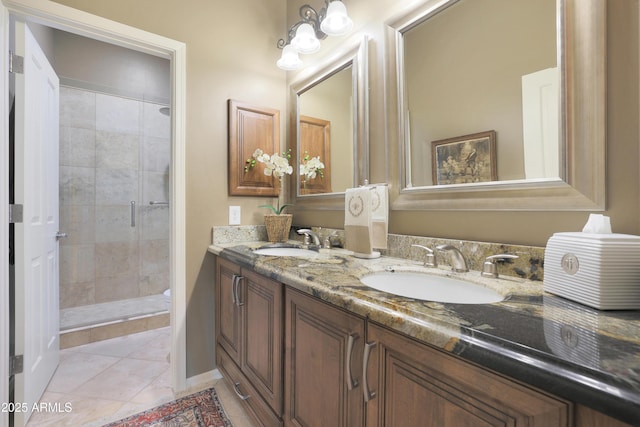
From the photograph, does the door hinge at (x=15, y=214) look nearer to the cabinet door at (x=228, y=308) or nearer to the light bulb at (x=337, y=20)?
the cabinet door at (x=228, y=308)

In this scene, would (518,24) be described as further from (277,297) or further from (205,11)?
(205,11)

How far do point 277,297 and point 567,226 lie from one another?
940mm

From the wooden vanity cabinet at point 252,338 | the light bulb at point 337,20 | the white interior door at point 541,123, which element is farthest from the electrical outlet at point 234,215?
the white interior door at point 541,123

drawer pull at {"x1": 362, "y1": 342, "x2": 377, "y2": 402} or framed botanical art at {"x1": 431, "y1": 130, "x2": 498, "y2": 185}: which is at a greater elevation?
framed botanical art at {"x1": 431, "y1": 130, "x2": 498, "y2": 185}

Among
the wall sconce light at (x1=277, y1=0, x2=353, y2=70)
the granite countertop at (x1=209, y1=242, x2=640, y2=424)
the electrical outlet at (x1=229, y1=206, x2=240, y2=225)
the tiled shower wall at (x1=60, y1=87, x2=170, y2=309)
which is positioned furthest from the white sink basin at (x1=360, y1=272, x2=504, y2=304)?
the tiled shower wall at (x1=60, y1=87, x2=170, y2=309)

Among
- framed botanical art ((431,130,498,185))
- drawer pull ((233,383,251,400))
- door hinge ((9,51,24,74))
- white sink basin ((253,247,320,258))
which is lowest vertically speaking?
drawer pull ((233,383,251,400))

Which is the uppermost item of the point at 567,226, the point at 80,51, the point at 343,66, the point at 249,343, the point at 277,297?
the point at 80,51

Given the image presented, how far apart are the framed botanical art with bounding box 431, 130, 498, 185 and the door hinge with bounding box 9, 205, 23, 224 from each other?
6.22 ft

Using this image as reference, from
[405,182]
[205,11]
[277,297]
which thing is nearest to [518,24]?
[405,182]

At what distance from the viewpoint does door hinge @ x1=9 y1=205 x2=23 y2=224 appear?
1.37m

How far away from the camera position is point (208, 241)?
71.7 inches

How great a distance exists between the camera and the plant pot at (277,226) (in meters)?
1.85

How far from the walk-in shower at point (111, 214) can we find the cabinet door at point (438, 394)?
8.21 ft

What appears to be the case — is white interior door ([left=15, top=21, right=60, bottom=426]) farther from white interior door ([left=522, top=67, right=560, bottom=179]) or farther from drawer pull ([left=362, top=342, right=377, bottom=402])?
white interior door ([left=522, top=67, right=560, bottom=179])
